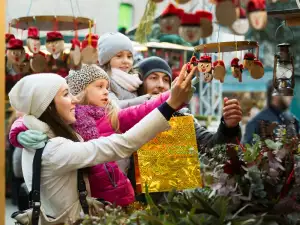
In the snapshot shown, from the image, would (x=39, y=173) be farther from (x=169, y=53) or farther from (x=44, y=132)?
(x=169, y=53)

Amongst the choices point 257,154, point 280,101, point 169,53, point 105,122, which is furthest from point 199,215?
point 169,53

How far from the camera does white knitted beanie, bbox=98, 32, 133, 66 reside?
405 cm

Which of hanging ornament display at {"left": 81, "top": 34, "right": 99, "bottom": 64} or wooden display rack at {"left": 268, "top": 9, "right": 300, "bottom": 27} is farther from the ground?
wooden display rack at {"left": 268, "top": 9, "right": 300, "bottom": 27}

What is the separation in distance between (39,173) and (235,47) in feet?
4.15

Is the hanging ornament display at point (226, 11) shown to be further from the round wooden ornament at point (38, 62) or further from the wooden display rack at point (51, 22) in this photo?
the round wooden ornament at point (38, 62)

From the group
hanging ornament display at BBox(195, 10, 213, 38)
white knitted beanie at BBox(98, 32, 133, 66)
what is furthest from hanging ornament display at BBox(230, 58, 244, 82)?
hanging ornament display at BBox(195, 10, 213, 38)

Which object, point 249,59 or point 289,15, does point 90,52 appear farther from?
point 289,15

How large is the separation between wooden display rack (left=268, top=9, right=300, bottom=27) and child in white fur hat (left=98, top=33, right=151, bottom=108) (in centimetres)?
103

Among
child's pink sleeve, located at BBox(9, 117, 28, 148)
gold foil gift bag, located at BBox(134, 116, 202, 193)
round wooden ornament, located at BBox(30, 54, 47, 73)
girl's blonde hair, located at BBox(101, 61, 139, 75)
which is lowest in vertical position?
gold foil gift bag, located at BBox(134, 116, 202, 193)

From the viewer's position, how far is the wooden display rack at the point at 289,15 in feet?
10.9

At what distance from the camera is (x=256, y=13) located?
219 cm

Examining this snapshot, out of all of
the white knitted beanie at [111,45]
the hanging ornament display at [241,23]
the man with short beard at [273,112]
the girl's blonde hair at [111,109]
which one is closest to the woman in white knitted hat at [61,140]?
the girl's blonde hair at [111,109]

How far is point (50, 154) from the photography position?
304 centimetres

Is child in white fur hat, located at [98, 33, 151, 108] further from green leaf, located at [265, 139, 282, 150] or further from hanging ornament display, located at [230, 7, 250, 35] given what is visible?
hanging ornament display, located at [230, 7, 250, 35]
